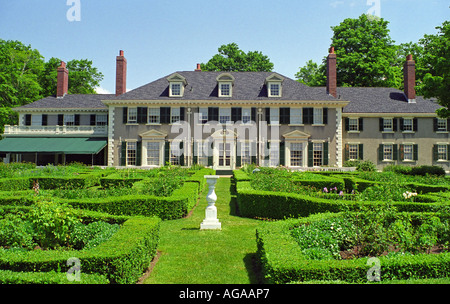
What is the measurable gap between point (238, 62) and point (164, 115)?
961 inches

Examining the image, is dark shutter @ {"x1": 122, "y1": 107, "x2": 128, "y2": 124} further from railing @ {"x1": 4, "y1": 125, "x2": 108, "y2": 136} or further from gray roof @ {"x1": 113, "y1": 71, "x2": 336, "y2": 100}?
railing @ {"x1": 4, "y1": 125, "x2": 108, "y2": 136}

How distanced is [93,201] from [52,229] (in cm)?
413

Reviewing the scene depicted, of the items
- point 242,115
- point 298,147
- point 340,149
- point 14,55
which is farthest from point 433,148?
point 14,55

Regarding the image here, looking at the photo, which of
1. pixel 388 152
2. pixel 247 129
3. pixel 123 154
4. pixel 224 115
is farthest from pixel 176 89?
pixel 388 152

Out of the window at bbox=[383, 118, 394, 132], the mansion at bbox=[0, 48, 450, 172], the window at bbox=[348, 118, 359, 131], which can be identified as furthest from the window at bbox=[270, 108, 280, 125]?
the window at bbox=[383, 118, 394, 132]

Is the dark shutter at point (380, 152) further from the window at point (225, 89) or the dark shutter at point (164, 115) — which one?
the dark shutter at point (164, 115)

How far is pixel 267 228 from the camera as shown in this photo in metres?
6.83

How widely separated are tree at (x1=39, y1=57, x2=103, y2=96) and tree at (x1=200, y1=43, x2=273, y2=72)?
15716mm

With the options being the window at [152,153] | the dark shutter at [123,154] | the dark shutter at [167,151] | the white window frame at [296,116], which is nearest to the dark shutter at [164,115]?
the dark shutter at [167,151]

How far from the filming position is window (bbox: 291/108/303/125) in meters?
29.1

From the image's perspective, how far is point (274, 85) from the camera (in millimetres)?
29484

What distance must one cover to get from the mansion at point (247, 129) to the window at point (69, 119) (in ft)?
6.03

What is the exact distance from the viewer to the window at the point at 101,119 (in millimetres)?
32562
